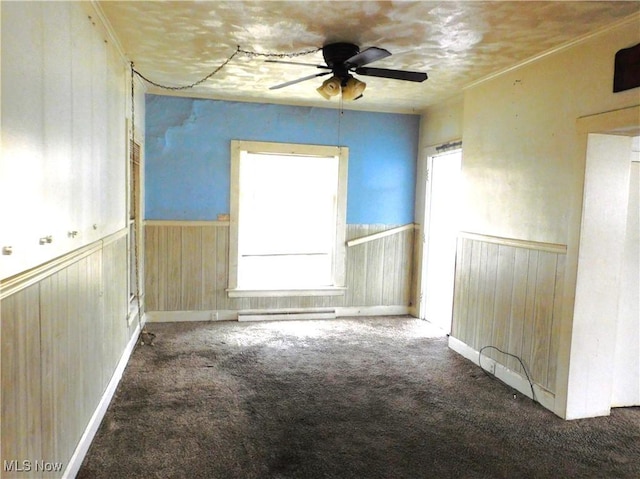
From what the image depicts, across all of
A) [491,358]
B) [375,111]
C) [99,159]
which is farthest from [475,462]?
[375,111]

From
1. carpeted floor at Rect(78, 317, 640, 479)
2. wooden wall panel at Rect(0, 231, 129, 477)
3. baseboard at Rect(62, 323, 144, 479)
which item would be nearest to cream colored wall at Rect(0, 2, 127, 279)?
wooden wall panel at Rect(0, 231, 129, 477)

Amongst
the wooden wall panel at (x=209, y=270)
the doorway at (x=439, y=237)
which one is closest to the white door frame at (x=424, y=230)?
the doorway at (x=439, y=237)

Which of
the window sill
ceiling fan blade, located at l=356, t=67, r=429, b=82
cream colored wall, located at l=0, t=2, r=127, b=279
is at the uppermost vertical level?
ceiling fan blade, located at l=356, t=67, r=429, b=82

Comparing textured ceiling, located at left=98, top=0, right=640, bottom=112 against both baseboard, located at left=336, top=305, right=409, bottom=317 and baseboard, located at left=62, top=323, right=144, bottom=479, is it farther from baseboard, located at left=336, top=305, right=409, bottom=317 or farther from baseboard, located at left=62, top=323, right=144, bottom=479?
baseboard, located at left=336, top=305, right=409, bottom=317

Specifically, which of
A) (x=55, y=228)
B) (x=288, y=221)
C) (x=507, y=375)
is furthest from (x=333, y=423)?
(x=288, y=221)

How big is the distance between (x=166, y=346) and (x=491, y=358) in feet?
9.25

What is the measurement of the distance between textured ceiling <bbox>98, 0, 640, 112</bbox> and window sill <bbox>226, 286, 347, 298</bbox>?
7.55 feet

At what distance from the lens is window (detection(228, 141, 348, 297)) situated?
200 inches

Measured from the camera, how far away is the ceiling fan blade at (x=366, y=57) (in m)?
2.62

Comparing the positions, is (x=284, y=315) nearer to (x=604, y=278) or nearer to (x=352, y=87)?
(x=352, y=87)

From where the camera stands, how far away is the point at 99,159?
2641mm

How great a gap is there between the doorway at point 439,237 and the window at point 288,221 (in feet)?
3.21

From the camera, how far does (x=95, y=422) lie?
258 centimetres

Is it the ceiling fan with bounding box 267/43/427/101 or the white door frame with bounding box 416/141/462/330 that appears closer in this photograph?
the ceiling fan with bounding box 267/43/427/101
